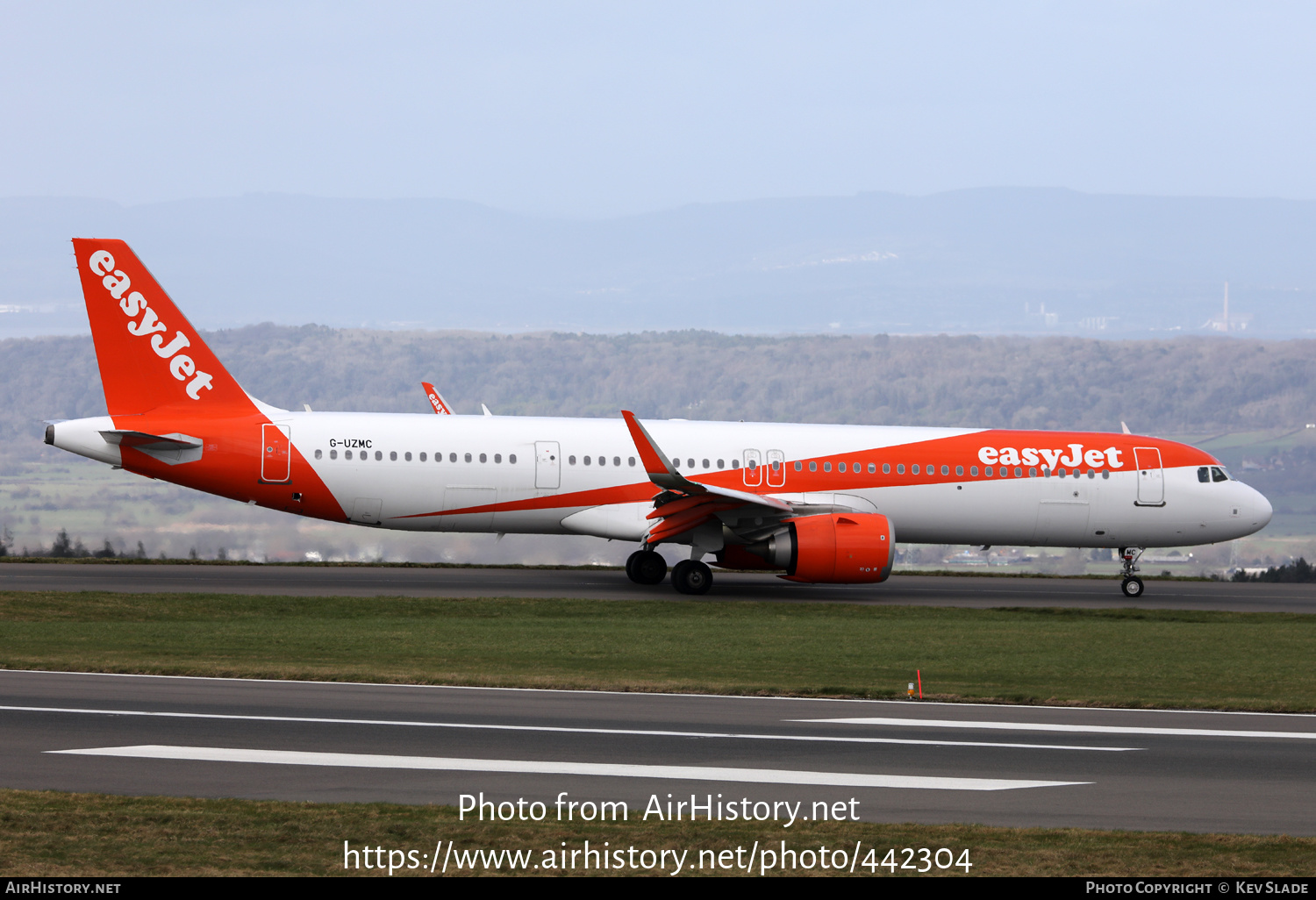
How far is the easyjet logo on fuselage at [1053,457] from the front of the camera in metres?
31.5

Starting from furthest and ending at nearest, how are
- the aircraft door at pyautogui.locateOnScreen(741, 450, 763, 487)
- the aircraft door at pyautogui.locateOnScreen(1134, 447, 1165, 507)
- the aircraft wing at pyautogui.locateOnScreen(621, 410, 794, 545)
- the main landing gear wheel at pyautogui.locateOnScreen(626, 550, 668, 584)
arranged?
1. the aircraft door at pyautogui.locateOnScreen(1134, 447, 1165, 507)
2. the main landing gear wheel at pyautogui.locateOnScreen(626, 550, 668, 584)
3. the aircraft door at pyautogui.locateOnScreen(741, 450, 763, 487)
4. the aircraft wing at pyautogui.locateOnScreen(621, 410, 794, 545)

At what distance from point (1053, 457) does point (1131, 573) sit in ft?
12.1

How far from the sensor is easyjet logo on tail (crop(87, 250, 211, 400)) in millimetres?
29609

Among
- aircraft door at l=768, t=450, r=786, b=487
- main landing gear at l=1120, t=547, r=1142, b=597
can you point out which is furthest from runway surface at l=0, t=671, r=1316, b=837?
main landing gear at l=1120, t=547, r=1142, b=597

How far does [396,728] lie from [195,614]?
12217 millimetres

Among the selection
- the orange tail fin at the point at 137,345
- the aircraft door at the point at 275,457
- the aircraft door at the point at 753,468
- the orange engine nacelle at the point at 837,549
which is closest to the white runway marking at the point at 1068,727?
the orange engine nacelle at the point at 837,549

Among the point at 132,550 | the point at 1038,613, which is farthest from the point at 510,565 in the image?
the point at 1038,613

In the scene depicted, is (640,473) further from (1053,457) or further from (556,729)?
(556,729)

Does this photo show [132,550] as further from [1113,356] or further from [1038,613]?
[1113,356]

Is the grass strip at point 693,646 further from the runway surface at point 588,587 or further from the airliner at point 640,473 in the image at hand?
the airliner at point 640,473

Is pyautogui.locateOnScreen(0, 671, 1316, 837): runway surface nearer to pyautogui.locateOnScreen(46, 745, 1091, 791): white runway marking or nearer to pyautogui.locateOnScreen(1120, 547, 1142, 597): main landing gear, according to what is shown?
pyautogui.locateOnScreen(46, 745, 1091, 791): white runway marking

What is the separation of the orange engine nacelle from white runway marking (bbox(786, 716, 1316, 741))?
13231mm

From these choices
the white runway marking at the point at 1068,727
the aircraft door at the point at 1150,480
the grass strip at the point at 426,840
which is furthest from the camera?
the aircraft door at the point at 1150,480

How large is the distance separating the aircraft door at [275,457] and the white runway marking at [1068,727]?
1769 centimetres
